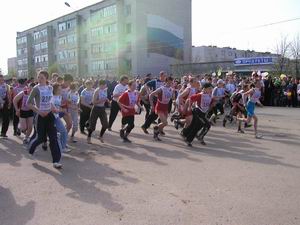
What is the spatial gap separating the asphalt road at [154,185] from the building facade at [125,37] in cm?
4980

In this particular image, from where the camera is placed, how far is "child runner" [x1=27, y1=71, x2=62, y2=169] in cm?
766

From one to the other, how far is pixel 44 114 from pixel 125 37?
5683cm

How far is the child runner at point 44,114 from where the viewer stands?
7664 millimetres

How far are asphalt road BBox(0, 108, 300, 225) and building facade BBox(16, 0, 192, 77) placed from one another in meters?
49.8

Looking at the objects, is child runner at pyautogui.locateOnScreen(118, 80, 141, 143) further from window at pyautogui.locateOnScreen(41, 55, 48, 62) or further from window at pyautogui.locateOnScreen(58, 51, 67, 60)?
window at pyautogui.locateOnScreen(41, 55, 48, 62)

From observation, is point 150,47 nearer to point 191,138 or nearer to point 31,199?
point 191,138

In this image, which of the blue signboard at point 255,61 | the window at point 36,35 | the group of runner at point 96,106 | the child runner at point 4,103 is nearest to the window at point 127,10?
the blue signboard at point 255,61

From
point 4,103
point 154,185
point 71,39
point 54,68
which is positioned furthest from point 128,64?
point 154,185

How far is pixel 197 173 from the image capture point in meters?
7.30

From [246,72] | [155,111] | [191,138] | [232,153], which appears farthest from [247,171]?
[246,72]

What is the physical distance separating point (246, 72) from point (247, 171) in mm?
38013

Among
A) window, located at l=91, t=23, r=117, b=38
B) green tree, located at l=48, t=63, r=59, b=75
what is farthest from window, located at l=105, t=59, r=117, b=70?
green tree, located at l=48, t=63, r=59, b=75

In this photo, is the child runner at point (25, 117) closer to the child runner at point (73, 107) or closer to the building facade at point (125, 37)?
the child runner at point (73, 107)

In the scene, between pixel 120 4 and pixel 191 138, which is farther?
pixel 120 4
